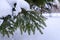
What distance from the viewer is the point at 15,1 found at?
2.32 meters

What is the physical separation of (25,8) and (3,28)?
18.7 inches

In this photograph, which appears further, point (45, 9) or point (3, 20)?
point (45, 9)

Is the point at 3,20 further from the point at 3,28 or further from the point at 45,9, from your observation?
the point at 45,9

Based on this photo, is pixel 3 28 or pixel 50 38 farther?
pixel 50 38

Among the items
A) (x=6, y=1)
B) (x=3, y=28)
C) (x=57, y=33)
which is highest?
(x=6, y=1)

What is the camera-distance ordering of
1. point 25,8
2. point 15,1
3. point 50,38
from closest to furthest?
point 15,1, point 25,8, point 50,38

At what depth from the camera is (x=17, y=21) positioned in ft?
8.89

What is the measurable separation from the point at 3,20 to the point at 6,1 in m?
0.37

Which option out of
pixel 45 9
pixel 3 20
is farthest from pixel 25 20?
pixel 45 9

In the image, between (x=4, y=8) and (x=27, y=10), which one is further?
(x=27, y=10)

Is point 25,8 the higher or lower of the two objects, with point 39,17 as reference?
higher

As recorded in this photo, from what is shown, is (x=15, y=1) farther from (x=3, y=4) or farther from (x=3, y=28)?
(x=3, y=28)

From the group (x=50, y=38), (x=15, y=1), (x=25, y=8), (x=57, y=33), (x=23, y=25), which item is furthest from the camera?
(x=57, y=33)

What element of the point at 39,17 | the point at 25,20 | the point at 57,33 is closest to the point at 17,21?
the point at 25,20
